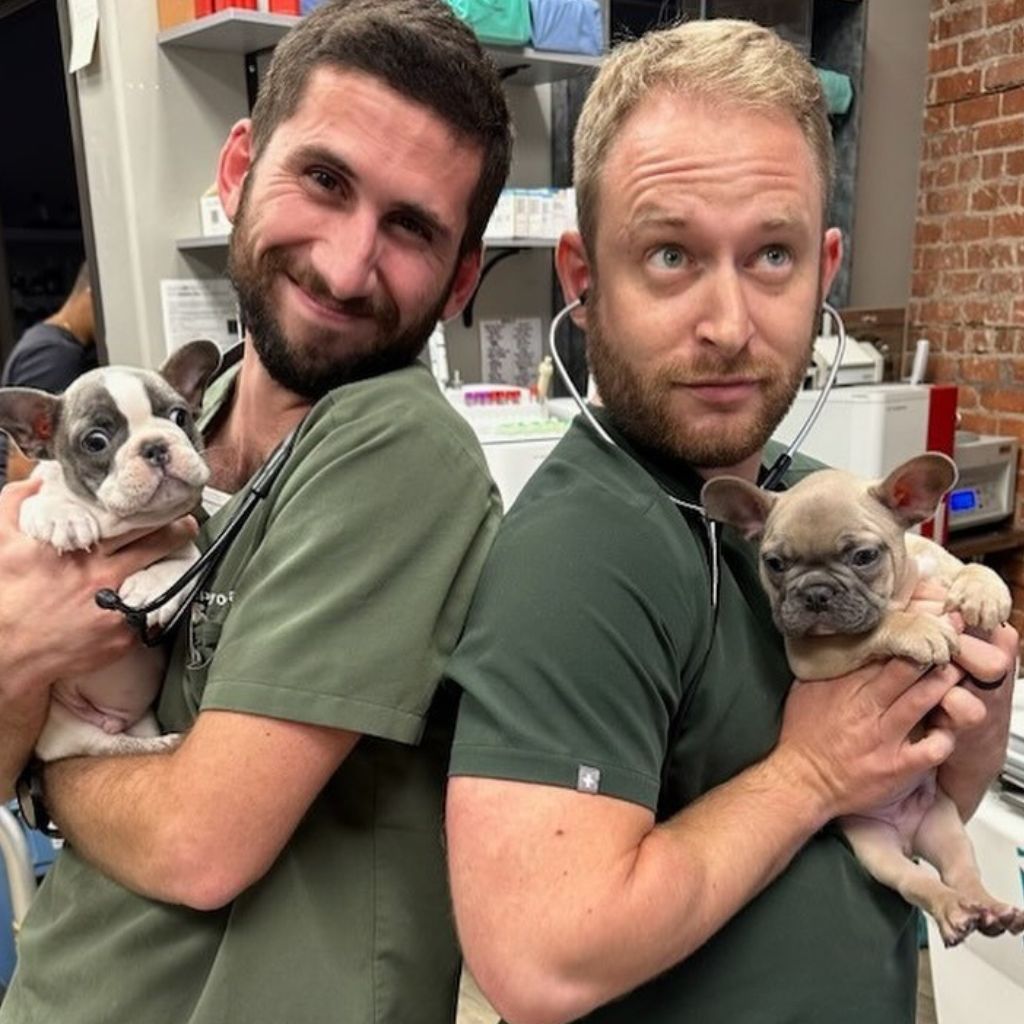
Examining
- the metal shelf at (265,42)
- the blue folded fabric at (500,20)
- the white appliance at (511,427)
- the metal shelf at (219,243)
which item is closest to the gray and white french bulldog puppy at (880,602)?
the white appliance at (511,427)

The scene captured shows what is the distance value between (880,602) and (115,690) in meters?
0.76

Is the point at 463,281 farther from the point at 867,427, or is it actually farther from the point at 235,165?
the point at 867,427

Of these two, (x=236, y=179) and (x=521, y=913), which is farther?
(x=236, y=179)

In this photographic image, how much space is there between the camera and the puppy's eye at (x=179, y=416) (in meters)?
1.08

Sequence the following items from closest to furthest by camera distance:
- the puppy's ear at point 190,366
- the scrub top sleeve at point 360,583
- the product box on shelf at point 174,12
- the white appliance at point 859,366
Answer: the scrub top sleeve at point 360,583 < the puppy's ear at point 190,366 < the product box on shelf at point 174,12 < the white appliance at point 859,366

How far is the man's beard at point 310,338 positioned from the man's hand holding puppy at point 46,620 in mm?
214

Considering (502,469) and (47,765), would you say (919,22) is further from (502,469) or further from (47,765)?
(47,765)

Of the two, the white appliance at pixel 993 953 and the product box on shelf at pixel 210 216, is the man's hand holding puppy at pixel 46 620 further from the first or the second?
the product box on shelf at pixel 210 216

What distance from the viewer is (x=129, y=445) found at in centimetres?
103

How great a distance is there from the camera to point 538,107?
129 inches

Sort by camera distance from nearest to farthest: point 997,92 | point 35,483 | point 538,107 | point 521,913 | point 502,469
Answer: point 521,913 → point 35,483 → point 502,469 → point 538,107 → point 997,92

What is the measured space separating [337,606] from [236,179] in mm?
627

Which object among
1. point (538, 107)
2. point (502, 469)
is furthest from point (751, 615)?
point (538, 107)

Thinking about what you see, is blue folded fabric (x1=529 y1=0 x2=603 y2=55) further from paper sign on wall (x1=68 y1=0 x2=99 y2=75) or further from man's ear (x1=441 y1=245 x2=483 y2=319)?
man's ear (x1=441 y1=245 x2=483 y2=319)
